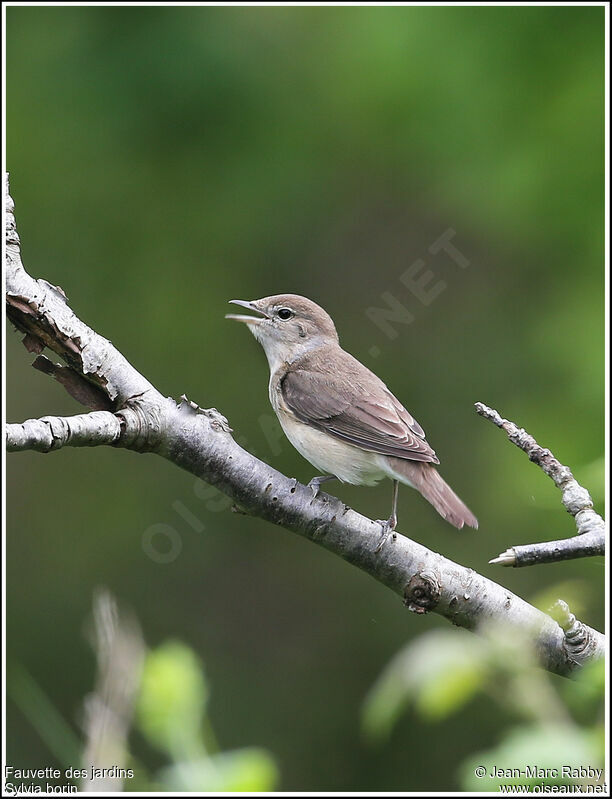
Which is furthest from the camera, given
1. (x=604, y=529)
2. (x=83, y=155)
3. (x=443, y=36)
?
(x=83, y=155)

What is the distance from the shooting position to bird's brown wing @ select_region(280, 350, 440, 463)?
4348 mm

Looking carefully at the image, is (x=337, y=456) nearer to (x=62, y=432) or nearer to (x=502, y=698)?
(x=62, y=432)

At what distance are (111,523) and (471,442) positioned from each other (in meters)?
3.31

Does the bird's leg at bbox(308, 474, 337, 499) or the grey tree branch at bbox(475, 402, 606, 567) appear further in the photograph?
the bird's leg at bbox(308, 474, 337, 499)

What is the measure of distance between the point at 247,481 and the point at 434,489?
3.65 ft

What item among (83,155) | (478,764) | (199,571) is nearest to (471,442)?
(199,571)

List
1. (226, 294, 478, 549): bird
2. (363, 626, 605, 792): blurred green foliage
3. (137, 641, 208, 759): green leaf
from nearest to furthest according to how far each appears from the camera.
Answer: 1. (363, 626, 605, 792): blurred green foliage
2. (137, 641, 208, 759): green leaf
3. (226, 294, 478, 549): bird

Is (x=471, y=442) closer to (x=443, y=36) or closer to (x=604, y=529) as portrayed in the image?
(x=443, y=36)

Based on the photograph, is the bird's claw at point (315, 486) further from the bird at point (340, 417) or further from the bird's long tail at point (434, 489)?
the bird's long tail at point (434, 489)

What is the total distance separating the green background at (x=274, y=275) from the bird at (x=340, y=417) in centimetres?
160

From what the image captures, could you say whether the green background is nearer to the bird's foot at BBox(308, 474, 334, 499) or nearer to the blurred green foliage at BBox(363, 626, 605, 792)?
the bird's foot at BBox(308, 474, 334, 499)

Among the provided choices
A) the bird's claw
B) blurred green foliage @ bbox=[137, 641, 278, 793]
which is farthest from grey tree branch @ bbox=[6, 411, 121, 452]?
blurred green foliage @ bbox=[137, 641, 278, 793]

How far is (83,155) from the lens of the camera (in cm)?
763

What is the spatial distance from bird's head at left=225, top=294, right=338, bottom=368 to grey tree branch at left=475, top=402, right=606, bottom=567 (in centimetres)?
220
